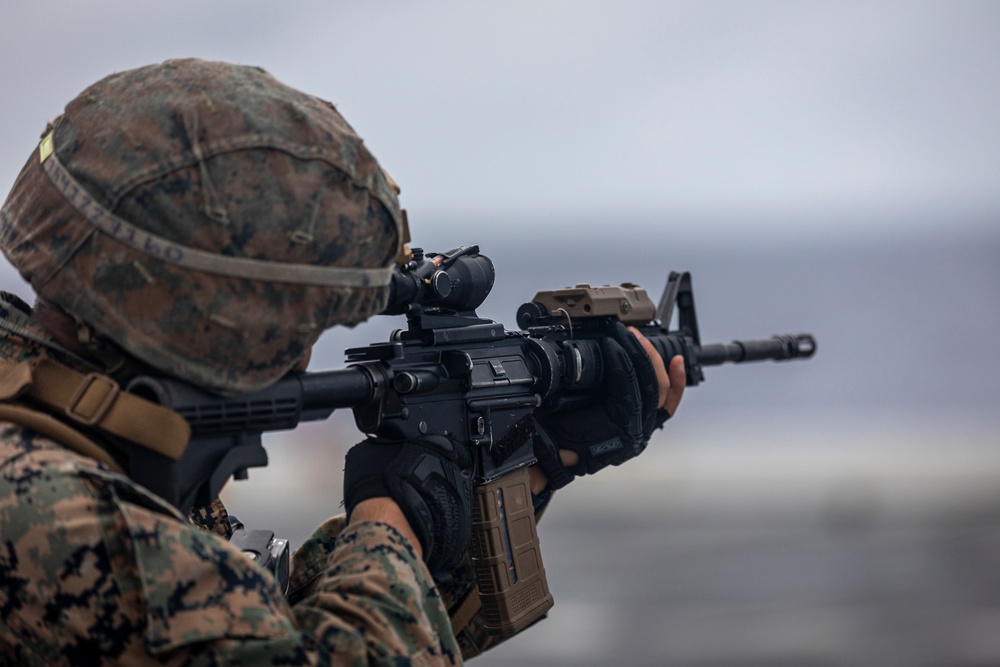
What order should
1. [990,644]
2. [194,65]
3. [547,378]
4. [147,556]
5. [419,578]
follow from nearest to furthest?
1. [147,556]
2. [194,65]
3. [419,578]
4. [547,378]
5. [990,644]

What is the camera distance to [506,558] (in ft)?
7.25

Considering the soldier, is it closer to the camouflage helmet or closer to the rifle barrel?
the camouflage helmet

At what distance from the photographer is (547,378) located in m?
2.51

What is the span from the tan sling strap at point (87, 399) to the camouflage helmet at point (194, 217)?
0.19 feet

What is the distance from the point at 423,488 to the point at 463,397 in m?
0.39

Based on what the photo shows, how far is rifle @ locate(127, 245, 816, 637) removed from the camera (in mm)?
1496

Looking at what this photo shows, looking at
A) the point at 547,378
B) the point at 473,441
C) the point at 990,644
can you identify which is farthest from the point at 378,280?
the point at 990,644

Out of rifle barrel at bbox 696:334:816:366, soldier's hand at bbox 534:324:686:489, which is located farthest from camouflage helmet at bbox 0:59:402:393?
rifle barrel at bbox 696:334:816:366

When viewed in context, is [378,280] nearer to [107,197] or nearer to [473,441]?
[107,197]

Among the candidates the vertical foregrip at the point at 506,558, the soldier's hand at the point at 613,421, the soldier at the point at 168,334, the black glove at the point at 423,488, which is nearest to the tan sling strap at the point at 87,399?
the soldier at the point at 168,334

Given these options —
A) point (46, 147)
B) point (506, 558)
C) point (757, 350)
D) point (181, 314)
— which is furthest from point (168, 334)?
point (757, 350)

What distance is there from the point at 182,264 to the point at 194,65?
291 mm

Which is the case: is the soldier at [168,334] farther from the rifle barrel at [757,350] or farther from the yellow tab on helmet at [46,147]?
the rifle barrel at [757,350]

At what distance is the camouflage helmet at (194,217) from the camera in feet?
4.35
